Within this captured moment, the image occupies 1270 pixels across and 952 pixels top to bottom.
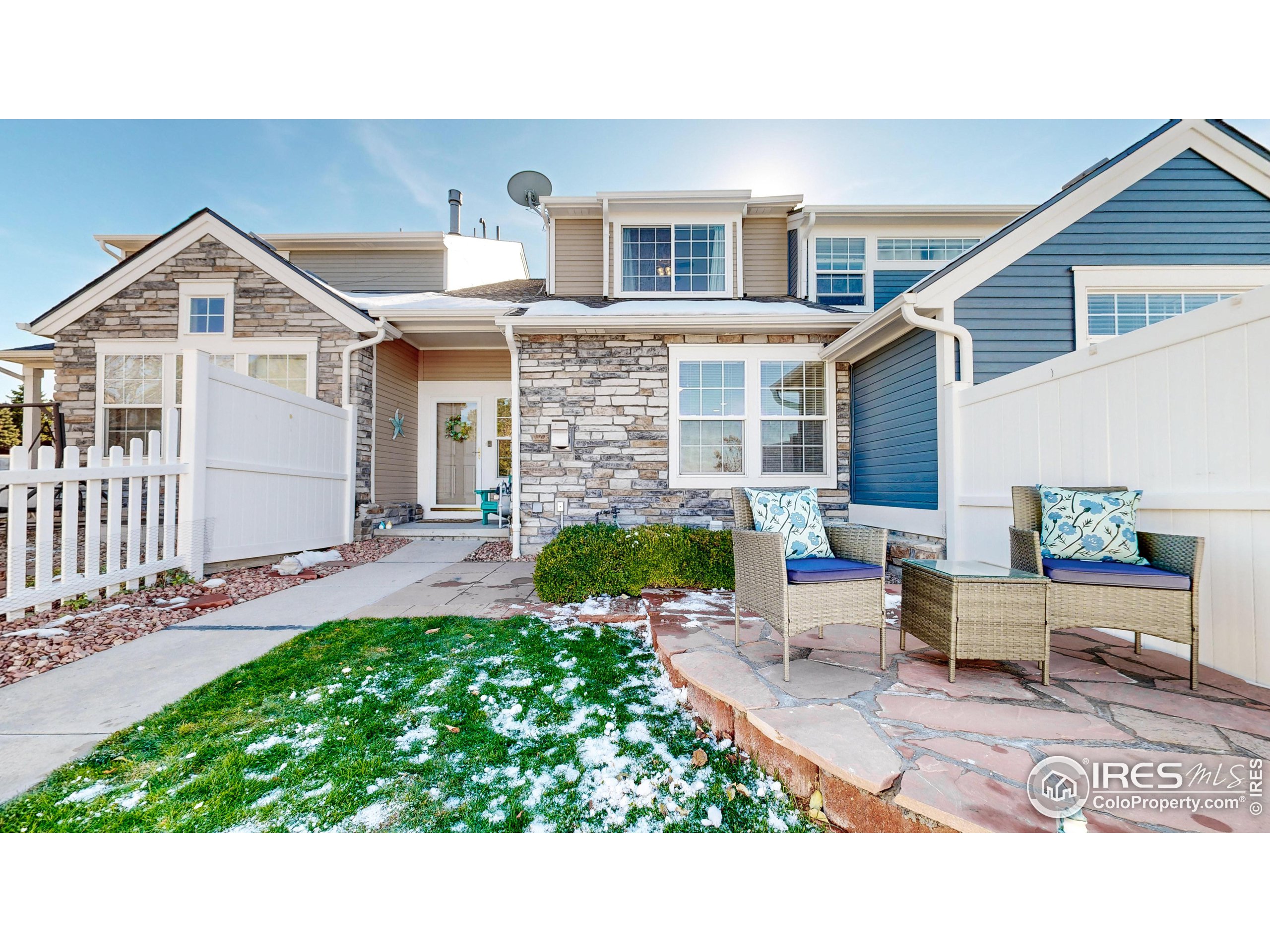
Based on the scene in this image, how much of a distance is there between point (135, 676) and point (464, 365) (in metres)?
6.88

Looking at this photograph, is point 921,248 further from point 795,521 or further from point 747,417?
point 795,521

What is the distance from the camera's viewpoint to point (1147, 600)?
7.51 feet

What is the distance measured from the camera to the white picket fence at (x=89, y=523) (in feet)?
10.2

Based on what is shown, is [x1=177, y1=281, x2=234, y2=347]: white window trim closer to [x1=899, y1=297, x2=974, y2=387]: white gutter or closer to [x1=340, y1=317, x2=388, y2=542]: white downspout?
[x1=340, y1=317, x2=388, y2=542]: white downspout

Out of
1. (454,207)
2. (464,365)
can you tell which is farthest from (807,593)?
(454,207)

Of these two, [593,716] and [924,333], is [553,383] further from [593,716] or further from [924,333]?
[593,716]

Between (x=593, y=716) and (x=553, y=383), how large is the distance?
182 inches

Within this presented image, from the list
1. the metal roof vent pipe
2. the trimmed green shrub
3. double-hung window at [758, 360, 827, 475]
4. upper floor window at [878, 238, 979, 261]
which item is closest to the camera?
the trimmed green shrub

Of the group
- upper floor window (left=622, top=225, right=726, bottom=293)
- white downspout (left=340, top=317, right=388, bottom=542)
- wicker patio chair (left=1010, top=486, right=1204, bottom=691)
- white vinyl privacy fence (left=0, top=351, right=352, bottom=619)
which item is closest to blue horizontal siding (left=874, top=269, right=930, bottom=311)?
upper floor window (left=622, top=225, right=726, bottom=293)

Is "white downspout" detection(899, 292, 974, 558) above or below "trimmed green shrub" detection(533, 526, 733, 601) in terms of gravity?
above

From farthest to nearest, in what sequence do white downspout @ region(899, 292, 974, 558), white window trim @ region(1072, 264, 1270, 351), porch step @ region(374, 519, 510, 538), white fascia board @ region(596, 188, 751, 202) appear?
porch step @ region(374, 519, 510, 538), white fascia board @ region(596, 188, 751, 202), white window trim @ region(1072, 264, 1270, 351), white downspout @ region(899, 292, 974, 558)

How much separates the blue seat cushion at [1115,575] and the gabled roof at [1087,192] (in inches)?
117

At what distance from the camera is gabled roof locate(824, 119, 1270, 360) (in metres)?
4.43

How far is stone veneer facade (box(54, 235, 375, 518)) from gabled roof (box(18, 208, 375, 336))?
62mm
